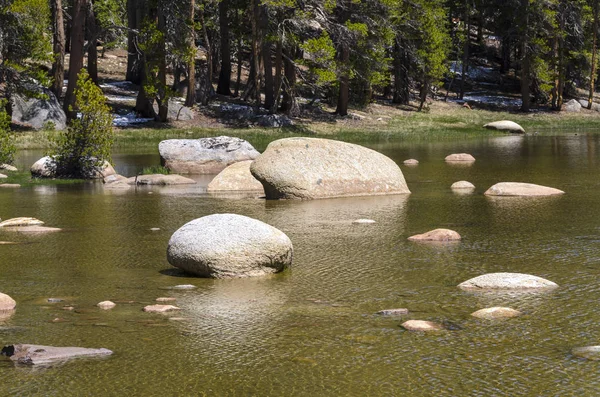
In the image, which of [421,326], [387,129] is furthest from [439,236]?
[387,129]

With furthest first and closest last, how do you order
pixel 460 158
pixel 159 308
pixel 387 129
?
1. pixel 387 129
2. pixel 460 158
3. pixel 159 308

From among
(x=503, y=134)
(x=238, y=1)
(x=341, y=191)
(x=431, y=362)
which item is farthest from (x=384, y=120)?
(x=431, y=362)

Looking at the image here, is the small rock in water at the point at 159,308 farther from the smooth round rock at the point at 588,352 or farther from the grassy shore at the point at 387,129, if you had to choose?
the grassy shore at the point at 387,129

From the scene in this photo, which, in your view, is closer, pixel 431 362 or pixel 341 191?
pixel 431 362

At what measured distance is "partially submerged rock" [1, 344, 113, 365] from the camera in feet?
28.1

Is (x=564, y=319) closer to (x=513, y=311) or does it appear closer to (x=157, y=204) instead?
(x=513, y=311)

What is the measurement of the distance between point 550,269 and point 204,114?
36036mm

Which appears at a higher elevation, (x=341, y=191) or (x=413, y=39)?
(x=413, y=39)

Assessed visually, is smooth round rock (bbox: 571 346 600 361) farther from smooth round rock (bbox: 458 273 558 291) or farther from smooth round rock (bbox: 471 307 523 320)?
smooth round rock (bbox: 458 273 558 291)

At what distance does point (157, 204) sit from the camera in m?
20.6

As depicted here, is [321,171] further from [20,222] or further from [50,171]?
[50,171]

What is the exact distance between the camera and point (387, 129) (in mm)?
49125

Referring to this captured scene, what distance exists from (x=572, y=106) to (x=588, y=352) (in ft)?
192

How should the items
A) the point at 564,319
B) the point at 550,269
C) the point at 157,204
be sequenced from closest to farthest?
the point at 564,319 < the point at 550,269 < the point at 157,204
